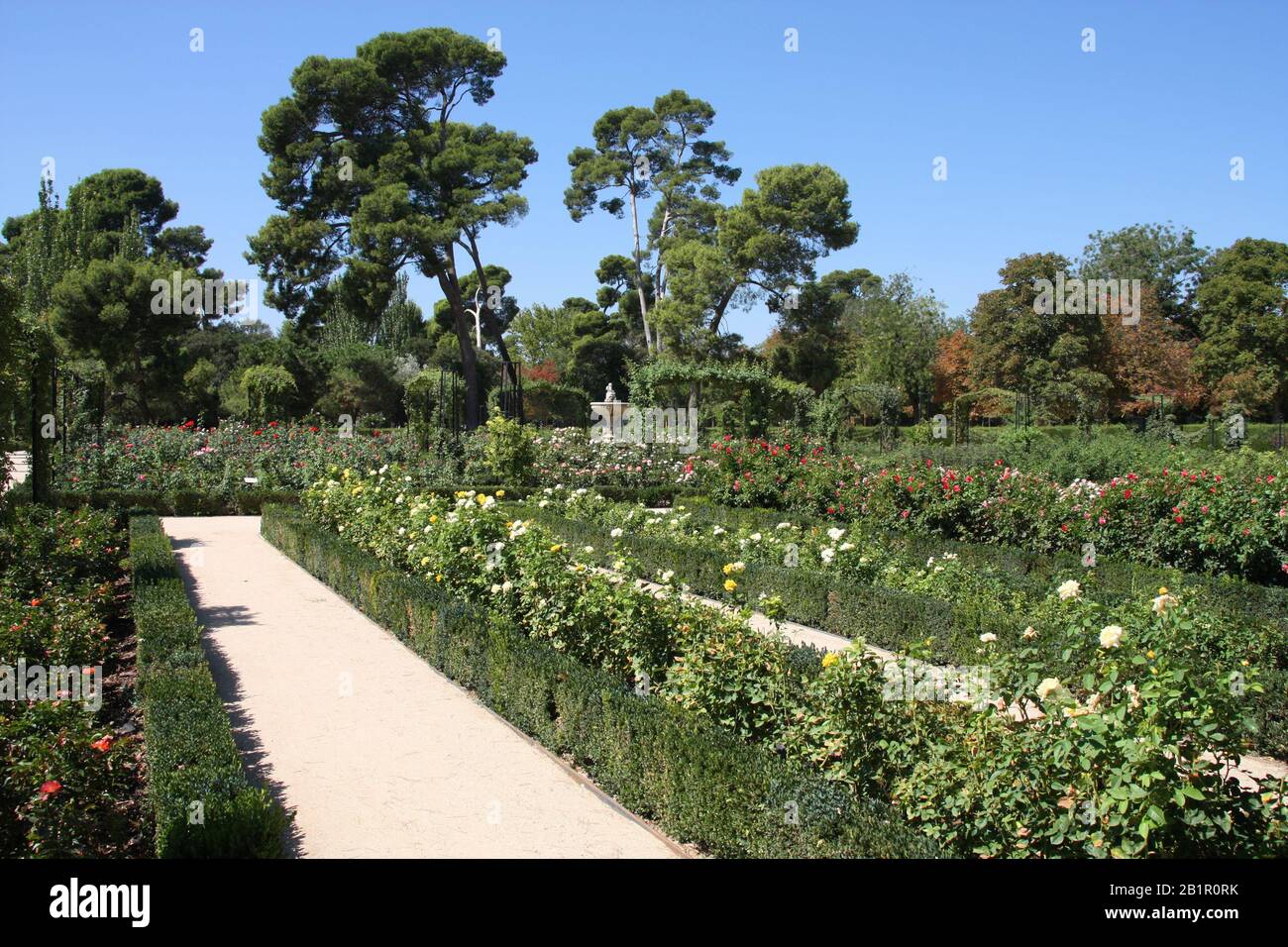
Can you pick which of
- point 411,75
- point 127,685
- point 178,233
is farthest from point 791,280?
point 127,685

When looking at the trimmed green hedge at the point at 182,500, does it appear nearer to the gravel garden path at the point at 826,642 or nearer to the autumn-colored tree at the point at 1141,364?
the gravel garden path at the point at 826,642

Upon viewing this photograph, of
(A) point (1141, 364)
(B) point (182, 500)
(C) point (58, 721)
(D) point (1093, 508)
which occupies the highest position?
(A) point (1141, 364)

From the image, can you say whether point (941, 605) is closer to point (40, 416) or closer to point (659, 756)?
point (659, 756)

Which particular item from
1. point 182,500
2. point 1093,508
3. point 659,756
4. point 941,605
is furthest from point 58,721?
point 182,500

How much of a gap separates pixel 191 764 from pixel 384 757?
1.07 m

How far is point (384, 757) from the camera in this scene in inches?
189

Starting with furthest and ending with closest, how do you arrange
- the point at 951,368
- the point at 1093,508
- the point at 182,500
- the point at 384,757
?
the point at 951,368, the point at 182,500, the point at 1093,508, the point at 384,757

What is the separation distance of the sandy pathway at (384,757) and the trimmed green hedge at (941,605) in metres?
2.38

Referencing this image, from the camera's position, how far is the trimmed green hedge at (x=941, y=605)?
5.00m

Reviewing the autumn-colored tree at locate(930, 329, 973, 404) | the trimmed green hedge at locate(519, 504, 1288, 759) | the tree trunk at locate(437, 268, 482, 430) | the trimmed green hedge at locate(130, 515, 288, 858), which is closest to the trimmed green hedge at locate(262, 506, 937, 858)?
the trimmed green hedge at locate(130, 515, 288, 858)

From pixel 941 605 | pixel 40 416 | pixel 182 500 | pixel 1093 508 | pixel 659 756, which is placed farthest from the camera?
pixel 182 500

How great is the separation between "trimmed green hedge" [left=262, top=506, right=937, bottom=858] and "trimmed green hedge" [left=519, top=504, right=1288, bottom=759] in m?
2.10

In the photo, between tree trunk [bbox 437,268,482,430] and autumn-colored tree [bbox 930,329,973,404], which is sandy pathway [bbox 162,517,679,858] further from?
autumn-colored tree [bbox 930,329,973,404]

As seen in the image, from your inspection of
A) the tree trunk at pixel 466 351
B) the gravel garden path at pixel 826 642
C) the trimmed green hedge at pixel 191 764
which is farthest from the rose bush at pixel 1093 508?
the tree trunk at pixel 466 351
